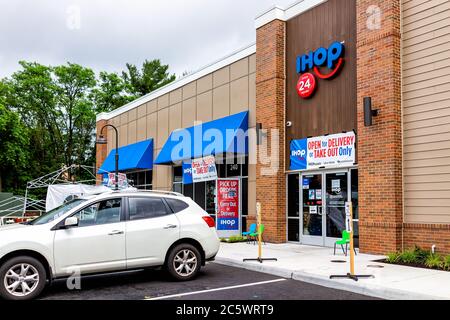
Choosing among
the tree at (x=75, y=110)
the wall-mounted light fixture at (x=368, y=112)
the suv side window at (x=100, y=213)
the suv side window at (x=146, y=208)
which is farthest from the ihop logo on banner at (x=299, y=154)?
the tree at (x=75, y=110)

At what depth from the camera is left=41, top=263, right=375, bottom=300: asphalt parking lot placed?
7.61 meters

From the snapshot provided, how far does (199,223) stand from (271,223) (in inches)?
256

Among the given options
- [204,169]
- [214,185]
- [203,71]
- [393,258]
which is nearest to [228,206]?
[204,169]

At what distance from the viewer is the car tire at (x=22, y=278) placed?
719 cm

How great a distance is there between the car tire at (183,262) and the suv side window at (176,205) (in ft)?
2.34

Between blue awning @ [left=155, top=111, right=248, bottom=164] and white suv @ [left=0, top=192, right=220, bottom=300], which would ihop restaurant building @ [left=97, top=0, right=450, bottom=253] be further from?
white suv @ [left=0, top=192, right=220, bottom=300]

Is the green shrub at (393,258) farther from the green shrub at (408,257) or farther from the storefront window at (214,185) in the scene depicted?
the storefront window at (214,185)

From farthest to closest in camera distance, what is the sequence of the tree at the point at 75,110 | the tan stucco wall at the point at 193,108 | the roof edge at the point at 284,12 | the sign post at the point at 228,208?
1. the tree at the point at 75,110
2. the tan stucco wall at the point at 193,108
3. the sign post at the point at 228,208
4. the roof edge at the point at 284,12

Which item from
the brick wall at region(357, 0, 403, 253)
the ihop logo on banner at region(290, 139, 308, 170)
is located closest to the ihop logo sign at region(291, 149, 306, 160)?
the ihop logo on banner at region(290, 139, 308, 170)

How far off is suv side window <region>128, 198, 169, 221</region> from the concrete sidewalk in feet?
9.40

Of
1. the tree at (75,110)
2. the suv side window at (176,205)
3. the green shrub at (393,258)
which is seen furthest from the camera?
the tree at (75,110)

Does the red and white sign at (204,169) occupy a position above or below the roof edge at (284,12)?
below

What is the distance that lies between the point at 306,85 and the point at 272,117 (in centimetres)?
167

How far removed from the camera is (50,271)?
24.9 ft
